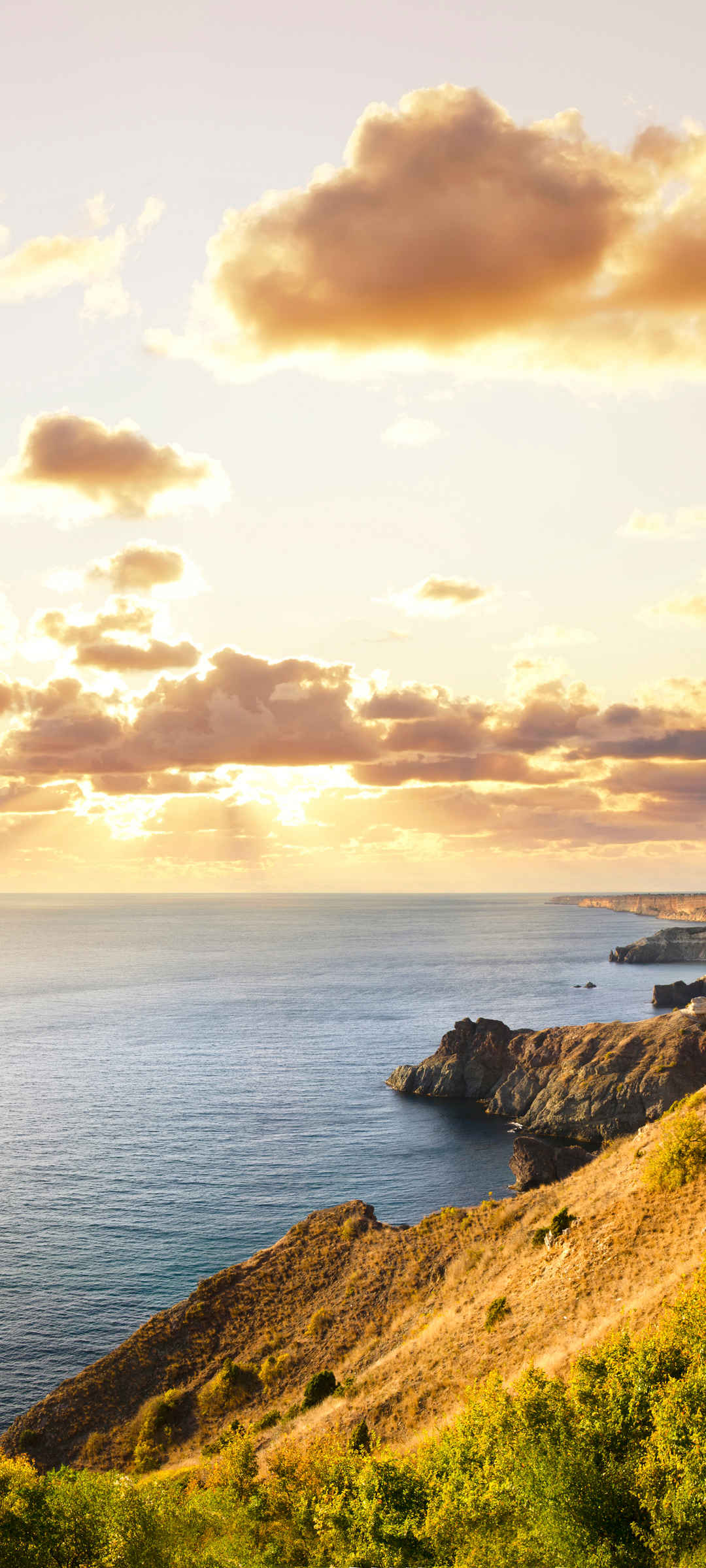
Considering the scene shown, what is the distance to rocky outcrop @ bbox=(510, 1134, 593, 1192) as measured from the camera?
308 ft

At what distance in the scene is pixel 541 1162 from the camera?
9544cm

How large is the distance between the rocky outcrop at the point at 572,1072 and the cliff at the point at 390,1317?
51.2 meters

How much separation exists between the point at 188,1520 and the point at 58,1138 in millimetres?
93762

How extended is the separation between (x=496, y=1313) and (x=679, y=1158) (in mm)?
14533

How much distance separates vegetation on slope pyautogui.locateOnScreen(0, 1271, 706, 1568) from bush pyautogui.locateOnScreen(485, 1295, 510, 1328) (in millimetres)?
12734

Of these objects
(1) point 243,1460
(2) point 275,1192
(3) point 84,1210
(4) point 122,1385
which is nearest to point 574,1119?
(2) point 275,1192

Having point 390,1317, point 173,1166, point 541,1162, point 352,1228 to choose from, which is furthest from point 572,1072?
point 390,1317

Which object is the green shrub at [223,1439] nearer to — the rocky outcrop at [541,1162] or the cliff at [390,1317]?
the cliff at [390,1317]

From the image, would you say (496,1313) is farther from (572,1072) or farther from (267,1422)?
(572,1072)

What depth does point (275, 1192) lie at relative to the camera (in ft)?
322

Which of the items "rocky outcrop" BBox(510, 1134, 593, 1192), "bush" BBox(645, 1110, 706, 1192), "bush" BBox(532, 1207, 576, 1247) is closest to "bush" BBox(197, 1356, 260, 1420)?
"bush" BBox(532, 1207, 576, 1247)

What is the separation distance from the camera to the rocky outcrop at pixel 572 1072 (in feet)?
391

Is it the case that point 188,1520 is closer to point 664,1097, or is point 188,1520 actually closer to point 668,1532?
point 668,1532

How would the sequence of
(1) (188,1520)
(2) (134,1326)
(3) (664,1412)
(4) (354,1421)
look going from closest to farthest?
(3) (664,1412) → (1) (188,1520) → (4) (354,1421) → (2) (134,1326)
